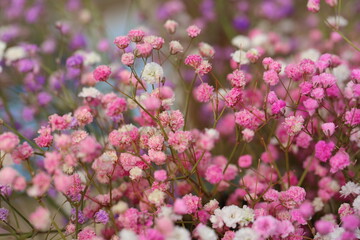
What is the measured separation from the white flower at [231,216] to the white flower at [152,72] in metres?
0.19

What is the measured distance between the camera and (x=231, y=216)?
1.82ft

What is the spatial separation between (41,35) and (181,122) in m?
0.68

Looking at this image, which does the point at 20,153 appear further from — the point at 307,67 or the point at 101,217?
the point at 307,67

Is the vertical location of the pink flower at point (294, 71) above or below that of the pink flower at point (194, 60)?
below

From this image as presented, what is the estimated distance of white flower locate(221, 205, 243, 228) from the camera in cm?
55

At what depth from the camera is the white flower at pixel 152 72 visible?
59cm

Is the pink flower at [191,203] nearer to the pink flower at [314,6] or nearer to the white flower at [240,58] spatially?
the white flower at [240,58]

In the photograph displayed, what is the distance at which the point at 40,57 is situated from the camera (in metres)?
1.11

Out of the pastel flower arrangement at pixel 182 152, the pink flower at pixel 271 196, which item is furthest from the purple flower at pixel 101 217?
the pink flower at pixel 271 196

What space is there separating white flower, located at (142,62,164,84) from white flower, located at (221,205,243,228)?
190mm

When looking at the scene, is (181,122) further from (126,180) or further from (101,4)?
(101,4)

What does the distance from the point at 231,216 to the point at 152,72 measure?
0.21m

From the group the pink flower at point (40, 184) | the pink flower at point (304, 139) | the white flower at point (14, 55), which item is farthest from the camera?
the white flower at point (14, 55)

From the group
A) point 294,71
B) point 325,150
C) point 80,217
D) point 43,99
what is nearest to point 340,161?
point 325,150
